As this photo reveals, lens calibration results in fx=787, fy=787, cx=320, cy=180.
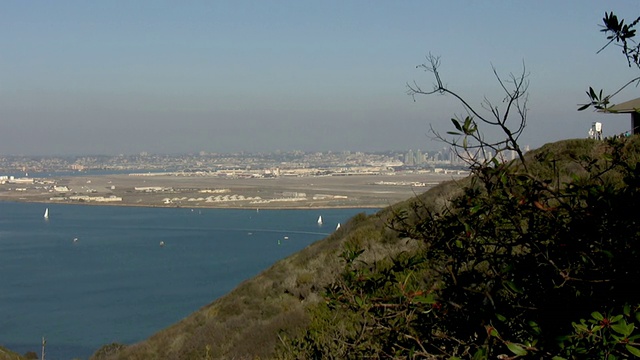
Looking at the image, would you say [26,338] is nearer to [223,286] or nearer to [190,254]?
[223,286]

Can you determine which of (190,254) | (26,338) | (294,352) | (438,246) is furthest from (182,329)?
(190,254)

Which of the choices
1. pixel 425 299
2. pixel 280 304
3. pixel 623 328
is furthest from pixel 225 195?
pixel 623 328

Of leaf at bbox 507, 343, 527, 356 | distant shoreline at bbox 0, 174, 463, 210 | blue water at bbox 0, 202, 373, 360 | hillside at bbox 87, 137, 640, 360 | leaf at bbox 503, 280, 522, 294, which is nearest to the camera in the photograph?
leaf at bbox 507, 343, 527, 356

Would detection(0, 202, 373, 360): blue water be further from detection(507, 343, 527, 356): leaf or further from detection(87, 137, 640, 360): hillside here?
detection(507, 343, 527, 356): leaf

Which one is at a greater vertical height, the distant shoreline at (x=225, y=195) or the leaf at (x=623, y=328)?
the leaf at (x=623, y=328)

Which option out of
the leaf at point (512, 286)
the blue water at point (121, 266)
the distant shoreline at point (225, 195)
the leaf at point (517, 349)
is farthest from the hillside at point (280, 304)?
the distant shoreline at point (225, 195)

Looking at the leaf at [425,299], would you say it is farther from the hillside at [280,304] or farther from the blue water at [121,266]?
the blue water at [121,266]

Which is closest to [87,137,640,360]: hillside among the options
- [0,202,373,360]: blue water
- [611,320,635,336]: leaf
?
[611,320,635,336]: leaf

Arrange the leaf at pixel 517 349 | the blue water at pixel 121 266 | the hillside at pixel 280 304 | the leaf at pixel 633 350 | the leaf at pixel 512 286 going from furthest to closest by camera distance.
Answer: the blue water at pixel 121 266 < the hillside at pixel 280 304 < the leaf at pixel 512 286 < the leaf at pixel 517 349 < the leaf at pixel 633 350
